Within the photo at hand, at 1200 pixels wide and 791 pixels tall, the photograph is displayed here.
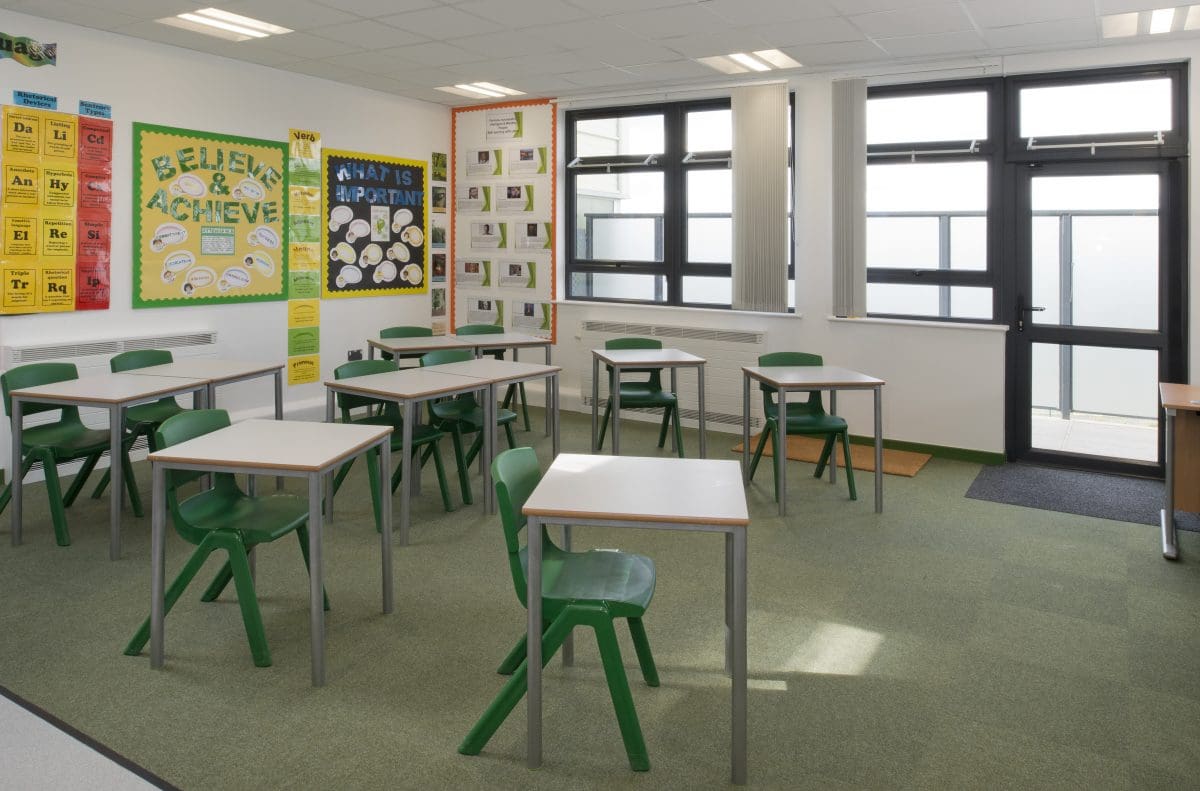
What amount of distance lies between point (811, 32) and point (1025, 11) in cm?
122

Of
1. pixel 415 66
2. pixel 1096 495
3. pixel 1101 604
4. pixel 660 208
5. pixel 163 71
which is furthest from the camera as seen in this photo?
pixel 660 208

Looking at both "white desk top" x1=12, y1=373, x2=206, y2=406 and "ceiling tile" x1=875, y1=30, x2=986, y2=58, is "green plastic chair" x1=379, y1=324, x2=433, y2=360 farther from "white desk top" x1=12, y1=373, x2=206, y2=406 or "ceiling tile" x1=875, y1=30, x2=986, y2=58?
"ceiling tile" x1=875, y1=30, x2=986, y2=58

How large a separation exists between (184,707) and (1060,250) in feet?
19.6

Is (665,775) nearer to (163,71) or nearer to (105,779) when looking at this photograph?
(105,779)

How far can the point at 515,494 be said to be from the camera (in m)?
2.90

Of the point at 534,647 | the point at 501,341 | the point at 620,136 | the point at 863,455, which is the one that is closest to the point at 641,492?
the point at 534,647

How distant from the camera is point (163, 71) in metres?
6.35

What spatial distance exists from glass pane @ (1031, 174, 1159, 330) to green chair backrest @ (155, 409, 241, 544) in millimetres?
5393

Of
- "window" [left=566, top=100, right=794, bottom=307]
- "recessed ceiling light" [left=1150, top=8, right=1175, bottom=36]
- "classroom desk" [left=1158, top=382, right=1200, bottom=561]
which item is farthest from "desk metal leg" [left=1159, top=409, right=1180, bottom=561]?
"window" [left=566, top=100, right=794, bottom=307]

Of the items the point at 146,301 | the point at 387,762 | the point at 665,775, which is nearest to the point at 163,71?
the point at 146,301

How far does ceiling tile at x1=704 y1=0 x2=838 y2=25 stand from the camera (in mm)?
5168

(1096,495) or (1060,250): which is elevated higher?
(1060,250)

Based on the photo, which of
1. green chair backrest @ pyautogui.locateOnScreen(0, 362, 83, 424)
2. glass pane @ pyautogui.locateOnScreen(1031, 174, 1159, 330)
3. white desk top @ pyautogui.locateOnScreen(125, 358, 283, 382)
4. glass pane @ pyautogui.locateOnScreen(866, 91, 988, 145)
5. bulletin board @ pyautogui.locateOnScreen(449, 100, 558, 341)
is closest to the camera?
green chair backrest @ pyautogui.locateOnScreen(0, 362, 83, 424)

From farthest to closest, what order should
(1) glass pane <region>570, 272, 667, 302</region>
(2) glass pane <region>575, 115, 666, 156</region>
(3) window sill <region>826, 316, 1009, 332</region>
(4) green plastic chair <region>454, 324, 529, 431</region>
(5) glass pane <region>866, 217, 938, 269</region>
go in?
(1) glass pane <region>570, 272, 667, 302</region> < (2) glass pane <region>575, 115, 666, 156</region> < (4) green plastic chair <region>454, 324, 529, 431</region> < (5) glass pane <region>866, 217, 938, 269</region> < (3) window sill <region>826, 316, 1009, 332</region>
